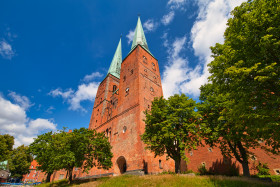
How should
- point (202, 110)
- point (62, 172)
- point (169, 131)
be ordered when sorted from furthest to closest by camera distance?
point (62, 172) → point (202, 110) → point (169, 131)

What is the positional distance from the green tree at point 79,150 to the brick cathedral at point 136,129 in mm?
3998

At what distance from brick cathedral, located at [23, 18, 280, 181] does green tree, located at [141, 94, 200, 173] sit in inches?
194

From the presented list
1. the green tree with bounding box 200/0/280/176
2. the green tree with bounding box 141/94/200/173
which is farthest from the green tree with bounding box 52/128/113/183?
the green tree with bounding box 200/0/280/176

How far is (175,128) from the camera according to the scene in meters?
14.9

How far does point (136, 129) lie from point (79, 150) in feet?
27.5

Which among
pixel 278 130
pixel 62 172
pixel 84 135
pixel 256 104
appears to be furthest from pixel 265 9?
pixel 62 172

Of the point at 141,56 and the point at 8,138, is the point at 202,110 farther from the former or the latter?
the point at 8,138

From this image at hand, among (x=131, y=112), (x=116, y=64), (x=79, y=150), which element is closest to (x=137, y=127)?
(x=131, y=112)

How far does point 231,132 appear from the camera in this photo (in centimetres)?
1196

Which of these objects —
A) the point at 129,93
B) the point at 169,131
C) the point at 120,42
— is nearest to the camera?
the point at 169,131

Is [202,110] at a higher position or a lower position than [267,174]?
higher

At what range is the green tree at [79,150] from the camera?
15820 mm

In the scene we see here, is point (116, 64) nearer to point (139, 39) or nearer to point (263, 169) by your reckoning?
point (139, 39)

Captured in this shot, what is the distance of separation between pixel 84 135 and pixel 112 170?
8942 mm
